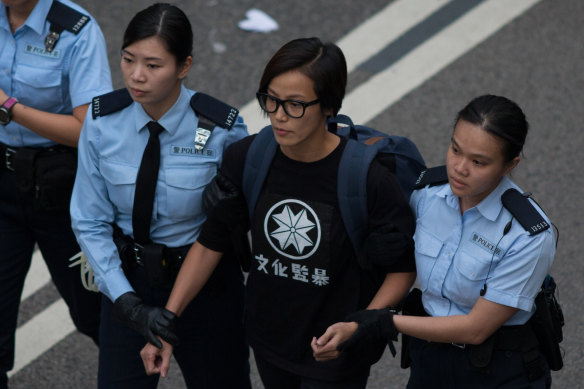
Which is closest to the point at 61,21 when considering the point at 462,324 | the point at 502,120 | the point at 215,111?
the point at 215,111

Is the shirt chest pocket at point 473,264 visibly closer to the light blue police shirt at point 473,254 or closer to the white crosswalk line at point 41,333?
the light blue police shirt at point 473,254

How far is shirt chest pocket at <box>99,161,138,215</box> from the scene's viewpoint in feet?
10.9

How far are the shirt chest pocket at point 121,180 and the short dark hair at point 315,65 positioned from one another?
70 centimetres

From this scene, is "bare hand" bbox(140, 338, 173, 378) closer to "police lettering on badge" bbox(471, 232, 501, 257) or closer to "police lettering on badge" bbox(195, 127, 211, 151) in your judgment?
"police lettering on badge" bbox(195, 127, 211, 151)

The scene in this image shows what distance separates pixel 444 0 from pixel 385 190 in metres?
4.09

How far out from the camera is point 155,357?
130 inches

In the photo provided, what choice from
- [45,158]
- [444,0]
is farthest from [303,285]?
[444,0]

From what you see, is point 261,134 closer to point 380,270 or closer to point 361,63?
point 380,270

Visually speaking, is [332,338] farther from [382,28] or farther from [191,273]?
[382,28]

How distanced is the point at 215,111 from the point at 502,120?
113 centimetres

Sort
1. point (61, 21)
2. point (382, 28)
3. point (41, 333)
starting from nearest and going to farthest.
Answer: point (61, 21) → point (41, 333) → point (382, 28)

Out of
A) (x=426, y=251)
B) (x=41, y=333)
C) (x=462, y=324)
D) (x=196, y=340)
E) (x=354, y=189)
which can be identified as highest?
(x=354, y=189)

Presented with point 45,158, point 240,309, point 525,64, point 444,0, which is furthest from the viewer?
point 444,0

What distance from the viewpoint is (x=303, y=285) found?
312 cm
